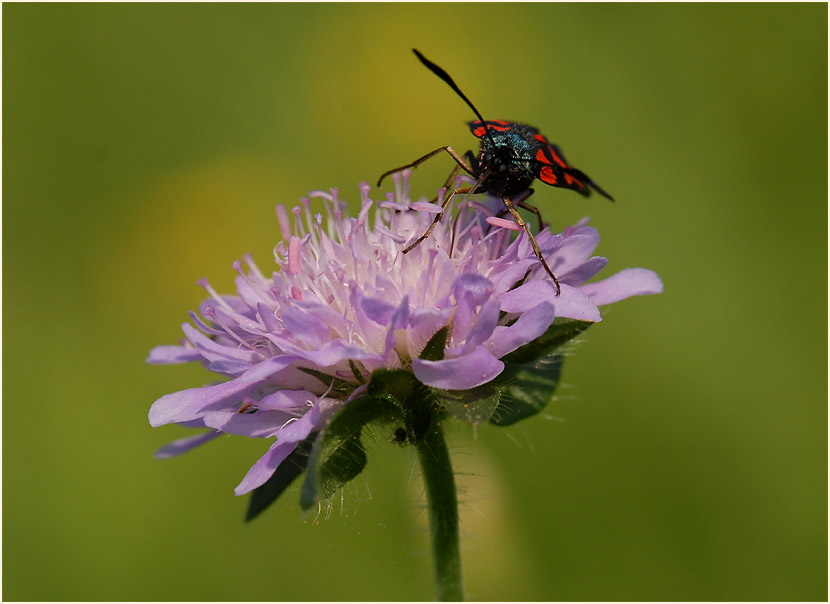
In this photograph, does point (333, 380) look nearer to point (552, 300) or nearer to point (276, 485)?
point (276, 485)

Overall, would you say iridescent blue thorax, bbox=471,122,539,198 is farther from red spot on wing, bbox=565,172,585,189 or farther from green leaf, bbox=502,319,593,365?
green leaf, bbox=502,319,593,365

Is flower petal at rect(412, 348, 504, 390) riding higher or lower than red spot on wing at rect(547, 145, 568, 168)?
lower

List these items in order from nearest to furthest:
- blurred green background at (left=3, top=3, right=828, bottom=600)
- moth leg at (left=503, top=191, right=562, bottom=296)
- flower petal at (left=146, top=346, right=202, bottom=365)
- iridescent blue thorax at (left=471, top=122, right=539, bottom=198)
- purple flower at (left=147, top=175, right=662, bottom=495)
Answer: purple flower at (left=147, top=175, right=662, bottom=495), moth leg at (left=503, top=191, right=562, bottom=296), iridescent blue thorax at (left=471, top=122, right=539, bottom=198), flower petal at (left=146, top=346, right=202, bottom=365), blurred green background at (left=3, top=3, right=828, bottom=600)

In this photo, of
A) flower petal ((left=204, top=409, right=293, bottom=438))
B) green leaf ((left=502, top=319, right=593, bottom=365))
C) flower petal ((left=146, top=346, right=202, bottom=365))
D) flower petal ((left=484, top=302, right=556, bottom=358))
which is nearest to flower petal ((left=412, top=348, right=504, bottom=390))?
flower petal ((left=484, top=302, right=556, bottom=358))

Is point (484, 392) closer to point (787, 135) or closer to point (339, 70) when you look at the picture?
point (787, 135)

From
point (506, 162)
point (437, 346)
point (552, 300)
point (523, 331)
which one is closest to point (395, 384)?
point (437, 346)

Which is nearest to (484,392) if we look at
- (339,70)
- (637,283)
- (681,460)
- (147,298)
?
(637,283)
